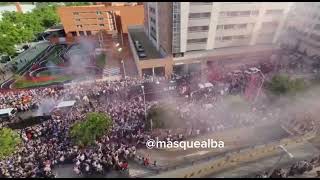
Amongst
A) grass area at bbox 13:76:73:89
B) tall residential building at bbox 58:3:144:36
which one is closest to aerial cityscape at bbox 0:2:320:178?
grass area at bbox 13:76:73:89

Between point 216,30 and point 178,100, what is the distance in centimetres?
1153

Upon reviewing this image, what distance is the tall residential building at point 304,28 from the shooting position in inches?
1377

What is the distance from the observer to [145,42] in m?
41.7

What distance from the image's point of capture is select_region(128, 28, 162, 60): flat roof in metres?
36.0

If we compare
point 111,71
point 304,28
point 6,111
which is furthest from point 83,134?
point 304,28

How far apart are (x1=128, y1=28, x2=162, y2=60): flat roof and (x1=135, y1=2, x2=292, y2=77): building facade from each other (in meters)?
1.48

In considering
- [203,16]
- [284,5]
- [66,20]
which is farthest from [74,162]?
[66,20]

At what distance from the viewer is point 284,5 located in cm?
3122

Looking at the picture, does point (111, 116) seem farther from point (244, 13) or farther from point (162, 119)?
point (244, 13)

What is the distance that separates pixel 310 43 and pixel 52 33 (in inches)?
2181

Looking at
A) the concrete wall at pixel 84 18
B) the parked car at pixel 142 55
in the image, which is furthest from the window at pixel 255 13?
the concrete wall at pixel 84 18

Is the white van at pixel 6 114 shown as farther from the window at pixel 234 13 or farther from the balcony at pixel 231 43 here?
the window at pixel 234 13

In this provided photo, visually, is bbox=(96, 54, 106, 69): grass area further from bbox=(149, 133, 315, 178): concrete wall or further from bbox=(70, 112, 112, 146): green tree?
bbox=(149, 133, 315, 178): concrete wall

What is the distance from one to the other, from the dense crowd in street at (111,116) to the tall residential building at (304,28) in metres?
14.2
